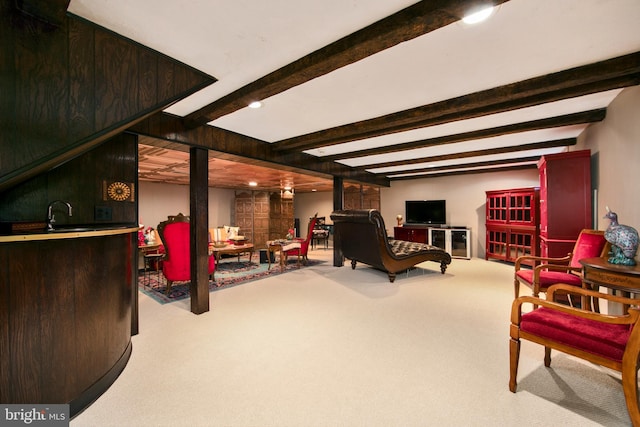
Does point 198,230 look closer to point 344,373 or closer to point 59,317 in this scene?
point 59,317

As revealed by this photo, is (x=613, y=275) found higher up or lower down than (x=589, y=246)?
lower down

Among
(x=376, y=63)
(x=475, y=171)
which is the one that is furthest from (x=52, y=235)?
(x=475, y=171)

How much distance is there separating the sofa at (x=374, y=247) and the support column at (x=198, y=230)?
2.69 m

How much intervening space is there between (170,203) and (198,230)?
19.2 ft

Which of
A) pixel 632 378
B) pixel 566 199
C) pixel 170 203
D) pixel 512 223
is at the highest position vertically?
pixel 170 203

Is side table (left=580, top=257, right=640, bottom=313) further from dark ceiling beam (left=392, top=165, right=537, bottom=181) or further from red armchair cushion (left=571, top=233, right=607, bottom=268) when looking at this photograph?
dark ceiling beam (left=392, top=165, right=537, bottom=181)

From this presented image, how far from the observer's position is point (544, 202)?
367cm

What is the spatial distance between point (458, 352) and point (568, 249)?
97.0 inches

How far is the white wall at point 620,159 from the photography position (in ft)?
7.34

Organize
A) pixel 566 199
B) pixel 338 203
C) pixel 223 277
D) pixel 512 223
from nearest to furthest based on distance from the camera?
1. pixel 566 199
2. pixel 223 277
3. pixel 512 223
4. pixel 338 203

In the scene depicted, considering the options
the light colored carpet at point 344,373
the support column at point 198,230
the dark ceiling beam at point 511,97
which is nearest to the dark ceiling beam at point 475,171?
the light colored carpet at point 344,373

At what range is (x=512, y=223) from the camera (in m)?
5.93

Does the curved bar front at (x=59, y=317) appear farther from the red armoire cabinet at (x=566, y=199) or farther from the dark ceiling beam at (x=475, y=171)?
the dark ceiling beam at (x=475, y=171)

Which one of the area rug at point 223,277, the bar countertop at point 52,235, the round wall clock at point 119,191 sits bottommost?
the area rug at point 223,277
